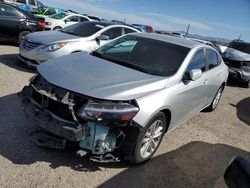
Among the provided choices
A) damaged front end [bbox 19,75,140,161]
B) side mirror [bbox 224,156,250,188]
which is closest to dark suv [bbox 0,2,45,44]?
damaged front end [bbox 19,75,140,161]

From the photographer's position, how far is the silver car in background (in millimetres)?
7211

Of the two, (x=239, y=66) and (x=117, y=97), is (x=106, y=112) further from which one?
(x=239, y=66)

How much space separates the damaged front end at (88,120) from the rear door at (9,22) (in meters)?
7.03

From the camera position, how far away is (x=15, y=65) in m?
7.92

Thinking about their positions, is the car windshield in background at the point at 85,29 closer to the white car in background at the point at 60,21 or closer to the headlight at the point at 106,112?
the headlight at the point at 106,112

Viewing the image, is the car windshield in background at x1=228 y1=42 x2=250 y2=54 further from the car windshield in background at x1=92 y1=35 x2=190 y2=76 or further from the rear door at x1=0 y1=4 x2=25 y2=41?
the rear door at x1=0 y1=4 x2=25 y2=41

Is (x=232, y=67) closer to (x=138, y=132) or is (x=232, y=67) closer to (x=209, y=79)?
(x=209, y=79)

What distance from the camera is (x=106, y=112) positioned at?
11.0 ft

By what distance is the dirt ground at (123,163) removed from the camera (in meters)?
3.41

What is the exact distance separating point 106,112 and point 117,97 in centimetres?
23

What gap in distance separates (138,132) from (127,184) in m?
0.64

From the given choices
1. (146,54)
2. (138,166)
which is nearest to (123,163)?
(138,166)

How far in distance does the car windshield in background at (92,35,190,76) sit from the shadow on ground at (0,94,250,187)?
133 cm

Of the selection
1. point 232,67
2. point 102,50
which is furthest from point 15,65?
point 232,67
